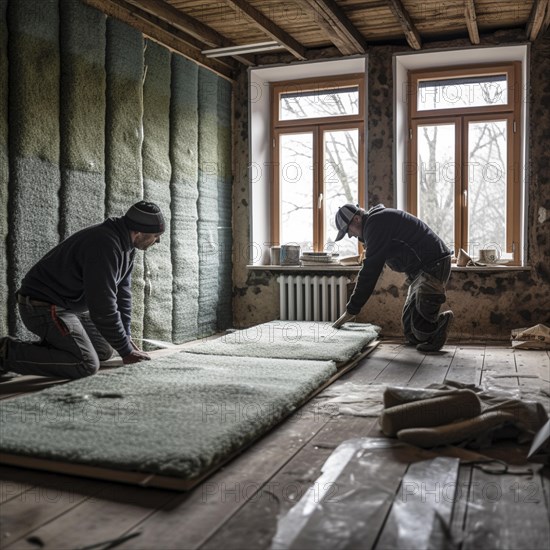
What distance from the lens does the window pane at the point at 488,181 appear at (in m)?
5.58

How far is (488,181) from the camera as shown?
561cm

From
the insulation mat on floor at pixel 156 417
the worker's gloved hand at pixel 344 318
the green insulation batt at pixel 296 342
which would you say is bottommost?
the insulation mat on floor at pixel 156 417

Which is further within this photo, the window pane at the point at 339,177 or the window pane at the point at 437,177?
the window pane at the point at 339,177

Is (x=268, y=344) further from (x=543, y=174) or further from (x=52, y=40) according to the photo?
(x=543, y=174)

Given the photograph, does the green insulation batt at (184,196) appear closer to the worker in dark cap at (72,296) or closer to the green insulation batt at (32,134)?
the green insulation batt at (32,134)

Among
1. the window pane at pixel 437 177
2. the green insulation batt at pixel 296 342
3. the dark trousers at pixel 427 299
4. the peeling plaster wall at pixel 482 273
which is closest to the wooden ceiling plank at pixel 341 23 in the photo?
the peeling plaster wall at pixel 482 273

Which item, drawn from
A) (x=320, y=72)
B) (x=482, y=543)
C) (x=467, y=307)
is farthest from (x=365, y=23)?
(x=482, y=543)

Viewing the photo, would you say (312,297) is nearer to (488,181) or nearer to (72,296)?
(488,181)

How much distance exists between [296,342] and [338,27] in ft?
8.49

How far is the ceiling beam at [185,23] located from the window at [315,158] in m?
0.78

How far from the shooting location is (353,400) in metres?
3.06

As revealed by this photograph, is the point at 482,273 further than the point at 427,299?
Yes

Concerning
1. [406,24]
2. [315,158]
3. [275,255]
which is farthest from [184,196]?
[406,24]

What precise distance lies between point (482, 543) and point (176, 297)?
152 inches
